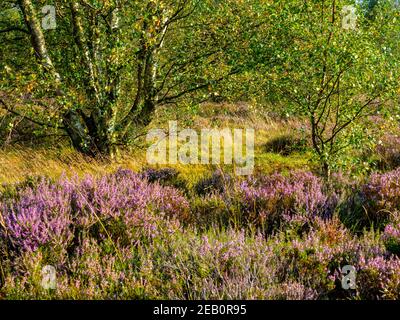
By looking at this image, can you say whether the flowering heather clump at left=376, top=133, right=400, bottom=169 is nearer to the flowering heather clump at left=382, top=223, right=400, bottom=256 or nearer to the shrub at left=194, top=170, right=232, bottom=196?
the shrub at left=194, top=170, right=232, bottom=196

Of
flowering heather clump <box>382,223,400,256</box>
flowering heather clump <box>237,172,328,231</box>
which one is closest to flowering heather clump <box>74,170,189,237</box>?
flowering heather clump <box>237,172,328,231</box>

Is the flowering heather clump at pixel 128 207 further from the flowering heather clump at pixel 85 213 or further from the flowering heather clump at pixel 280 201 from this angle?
the flowering heather clump at pixel 280 201

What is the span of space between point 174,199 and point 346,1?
16.7 feet

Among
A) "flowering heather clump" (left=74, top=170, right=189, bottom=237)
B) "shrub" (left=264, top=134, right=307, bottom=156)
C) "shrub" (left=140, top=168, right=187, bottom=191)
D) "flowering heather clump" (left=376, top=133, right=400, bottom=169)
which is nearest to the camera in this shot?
"flowering heather clump" (left=74, top=170, right=189, bottom=237)

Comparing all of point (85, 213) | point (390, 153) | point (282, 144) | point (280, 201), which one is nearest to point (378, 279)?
point (280, 201)

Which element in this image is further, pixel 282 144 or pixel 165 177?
pixel 282 144

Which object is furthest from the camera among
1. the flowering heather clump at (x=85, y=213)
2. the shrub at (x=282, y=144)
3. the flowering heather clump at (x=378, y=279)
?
the shrub at (x=282, y=144)

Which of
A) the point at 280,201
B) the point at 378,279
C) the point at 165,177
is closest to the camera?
the point at 378,279

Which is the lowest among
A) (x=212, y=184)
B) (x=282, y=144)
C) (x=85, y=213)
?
(x=85, y=213)

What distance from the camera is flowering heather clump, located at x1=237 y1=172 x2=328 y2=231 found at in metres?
5.31

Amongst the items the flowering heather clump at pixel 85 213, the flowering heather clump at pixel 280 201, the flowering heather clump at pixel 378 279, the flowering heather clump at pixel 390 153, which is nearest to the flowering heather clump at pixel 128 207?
the flowering heather clump at pixel 85 213

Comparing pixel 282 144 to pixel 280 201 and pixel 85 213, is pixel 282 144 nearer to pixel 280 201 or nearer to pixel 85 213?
pixel 280 201

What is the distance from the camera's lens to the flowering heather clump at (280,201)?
5.31m

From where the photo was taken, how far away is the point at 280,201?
223 inches
